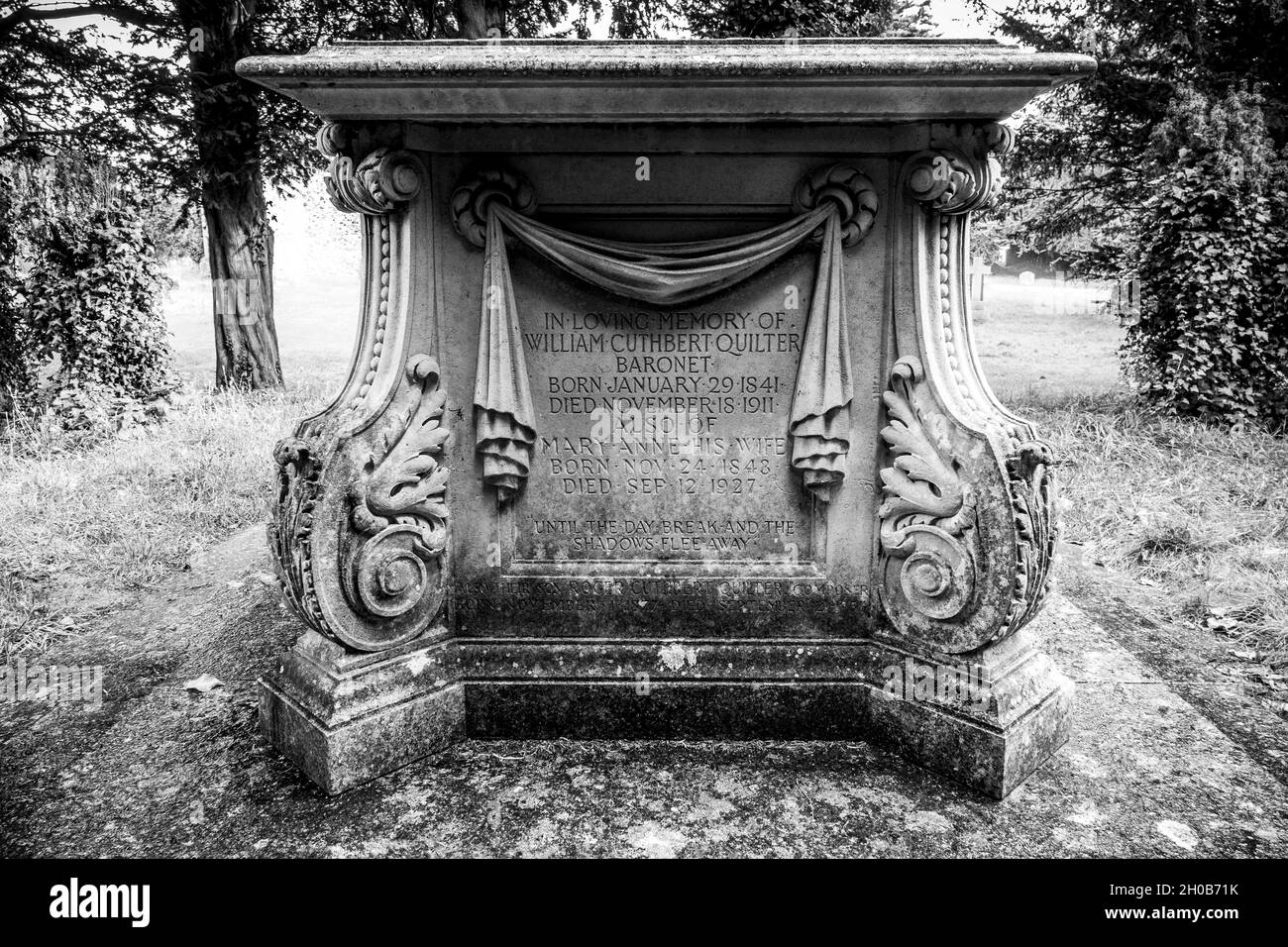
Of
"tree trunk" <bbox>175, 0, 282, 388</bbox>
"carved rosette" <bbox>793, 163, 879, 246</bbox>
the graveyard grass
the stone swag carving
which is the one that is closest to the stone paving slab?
the graveyard grass

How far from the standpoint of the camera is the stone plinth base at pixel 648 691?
260 cm

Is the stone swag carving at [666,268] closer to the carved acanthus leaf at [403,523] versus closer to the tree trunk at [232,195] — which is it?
the carved acanthus leaf at [403,523]

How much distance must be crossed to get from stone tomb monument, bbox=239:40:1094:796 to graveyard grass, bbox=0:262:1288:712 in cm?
65

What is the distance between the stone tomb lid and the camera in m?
2.22

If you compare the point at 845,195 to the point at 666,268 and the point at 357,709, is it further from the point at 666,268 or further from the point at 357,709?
the point at 357,709

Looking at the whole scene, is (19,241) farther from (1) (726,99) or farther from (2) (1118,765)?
(2) (1118,765)

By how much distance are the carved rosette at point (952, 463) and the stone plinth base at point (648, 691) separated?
0.64 ft

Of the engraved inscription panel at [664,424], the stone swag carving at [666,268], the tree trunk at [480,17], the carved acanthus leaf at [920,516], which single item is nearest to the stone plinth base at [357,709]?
the engraved inscription panel at [664,424]

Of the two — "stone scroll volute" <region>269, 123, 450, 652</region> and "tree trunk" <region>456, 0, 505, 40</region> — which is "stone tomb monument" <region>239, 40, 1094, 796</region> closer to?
"stone scroll volute" <region>269, 123, 450, 652</region>

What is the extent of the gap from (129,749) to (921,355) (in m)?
2.86

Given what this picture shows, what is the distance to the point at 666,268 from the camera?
2.65 meters

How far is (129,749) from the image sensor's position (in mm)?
2705

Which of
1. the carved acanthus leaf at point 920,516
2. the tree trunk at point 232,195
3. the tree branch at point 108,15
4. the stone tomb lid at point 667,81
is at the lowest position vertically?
the carved acanthus leaf at point 920,516

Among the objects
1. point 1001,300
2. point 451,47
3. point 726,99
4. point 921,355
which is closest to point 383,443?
point 451,47
